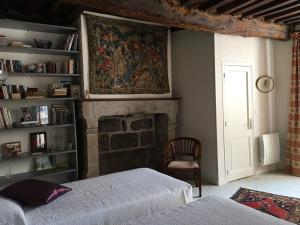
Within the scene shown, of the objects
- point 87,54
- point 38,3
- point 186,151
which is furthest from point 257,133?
point 38,3

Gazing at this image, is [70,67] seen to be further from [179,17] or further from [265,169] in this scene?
[265,169]

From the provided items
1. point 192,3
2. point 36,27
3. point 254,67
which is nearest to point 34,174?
point 36,27

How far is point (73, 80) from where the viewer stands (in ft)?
12.8

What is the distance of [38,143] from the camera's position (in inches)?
142

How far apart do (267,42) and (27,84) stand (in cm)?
394

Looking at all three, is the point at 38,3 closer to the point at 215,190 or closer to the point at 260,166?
the point at 215,190

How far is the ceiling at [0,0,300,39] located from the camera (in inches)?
103

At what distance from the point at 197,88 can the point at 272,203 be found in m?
1.94

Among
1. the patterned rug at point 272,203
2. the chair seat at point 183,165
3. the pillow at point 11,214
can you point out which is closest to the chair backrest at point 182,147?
the chair seat at point 183,165

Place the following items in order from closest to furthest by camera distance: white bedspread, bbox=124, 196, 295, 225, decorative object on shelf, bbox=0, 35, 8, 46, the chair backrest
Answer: white bedspread, bbox=124, 196, 295, 225
decorative object on shelf, bbox=0, 35, 8, 46
the chair backrest

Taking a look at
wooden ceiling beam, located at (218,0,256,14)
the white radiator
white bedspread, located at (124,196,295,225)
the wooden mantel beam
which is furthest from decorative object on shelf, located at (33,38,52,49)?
the white radiator

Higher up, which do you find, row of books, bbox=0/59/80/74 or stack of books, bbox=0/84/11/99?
row of books, bbox=0/59/80/74

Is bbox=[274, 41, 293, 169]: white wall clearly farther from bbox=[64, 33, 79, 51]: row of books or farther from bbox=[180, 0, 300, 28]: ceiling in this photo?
bbox=[64, 33, 79, 51]: row of books

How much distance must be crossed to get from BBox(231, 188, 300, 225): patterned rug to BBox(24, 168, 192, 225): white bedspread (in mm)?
1266
